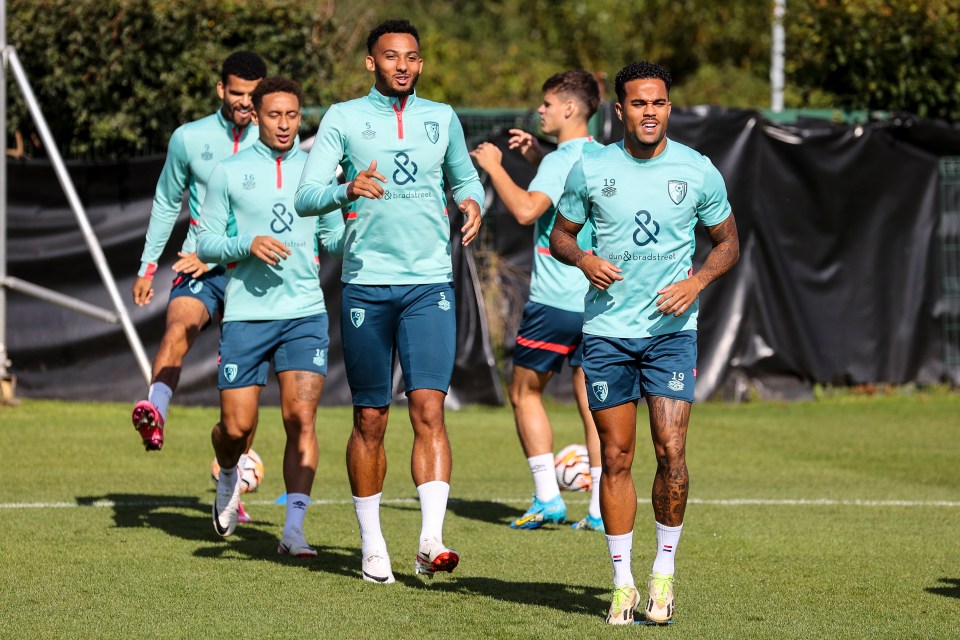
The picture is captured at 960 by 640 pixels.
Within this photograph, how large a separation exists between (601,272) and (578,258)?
0.17 metres

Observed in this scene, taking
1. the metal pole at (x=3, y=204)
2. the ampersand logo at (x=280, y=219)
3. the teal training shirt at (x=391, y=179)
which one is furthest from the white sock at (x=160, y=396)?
the metal pole at (x=3, y=204)

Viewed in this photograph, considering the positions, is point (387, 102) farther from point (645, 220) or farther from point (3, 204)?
point (3, 204)

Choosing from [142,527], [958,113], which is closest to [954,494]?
[142,527]

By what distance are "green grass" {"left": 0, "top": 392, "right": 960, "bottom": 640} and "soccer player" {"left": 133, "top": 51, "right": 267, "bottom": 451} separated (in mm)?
1012

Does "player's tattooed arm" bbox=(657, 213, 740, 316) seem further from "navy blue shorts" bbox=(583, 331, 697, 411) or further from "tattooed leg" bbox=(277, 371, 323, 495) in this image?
"tattooed leg" bbox=(277, 371, 323, 495)

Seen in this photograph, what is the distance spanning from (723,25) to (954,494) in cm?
2524

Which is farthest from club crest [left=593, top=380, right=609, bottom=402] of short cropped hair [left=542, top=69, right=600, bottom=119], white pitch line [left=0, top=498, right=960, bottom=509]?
white pitch line [left=0, top=498, right=960, bottom=509]

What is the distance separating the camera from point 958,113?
51.3 ft

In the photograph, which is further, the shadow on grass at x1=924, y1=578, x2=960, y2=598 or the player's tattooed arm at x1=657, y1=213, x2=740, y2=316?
the shadow on grass at x1=924, y1=578, x2=960, y2=598

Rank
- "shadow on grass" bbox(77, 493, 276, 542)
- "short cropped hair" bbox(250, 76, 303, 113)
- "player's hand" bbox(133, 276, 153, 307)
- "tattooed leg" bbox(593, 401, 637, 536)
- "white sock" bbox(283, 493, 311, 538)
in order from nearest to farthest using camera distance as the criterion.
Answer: "tattooed leg" bbox(593, 401, 637, 536) → "white sock" bbox(283, 493, 311, 538) → "short cropped hair" bbox(250, 76, 303, 113) → "shadow on grass" bbox(77, 493, 276, 542) → "player's hand" bbox(133, 276, 153, 307)

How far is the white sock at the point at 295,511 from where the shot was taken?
284 inches

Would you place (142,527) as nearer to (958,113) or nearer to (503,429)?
(503,429)

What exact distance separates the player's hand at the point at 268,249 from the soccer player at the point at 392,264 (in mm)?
493

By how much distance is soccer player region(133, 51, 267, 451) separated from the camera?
830 cm
